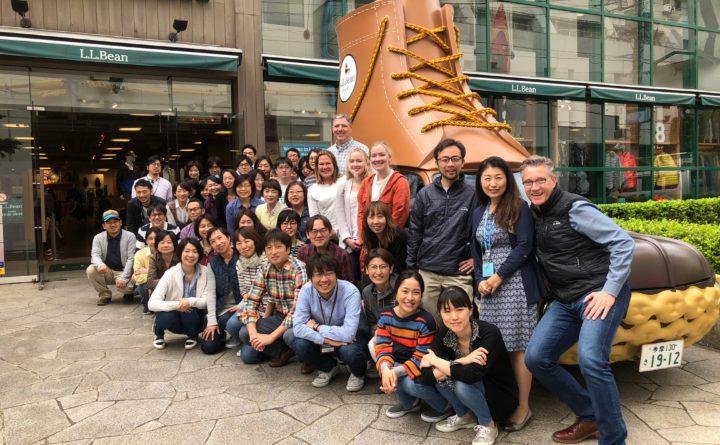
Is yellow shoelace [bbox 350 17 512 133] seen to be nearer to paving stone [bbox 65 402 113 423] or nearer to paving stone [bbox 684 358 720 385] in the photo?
paving stone [bbox 684 358 720 385]

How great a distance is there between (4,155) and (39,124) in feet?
3.74

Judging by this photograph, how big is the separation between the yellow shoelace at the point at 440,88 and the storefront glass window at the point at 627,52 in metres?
10.2

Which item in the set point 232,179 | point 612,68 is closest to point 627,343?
point 232,179

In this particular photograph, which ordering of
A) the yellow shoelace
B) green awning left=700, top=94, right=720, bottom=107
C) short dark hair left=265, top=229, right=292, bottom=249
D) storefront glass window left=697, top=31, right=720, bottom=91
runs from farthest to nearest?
storefront glass window left=697, top=31, right=720, bottom=91 → green awning left=700, top=94, right=720, bottom=107 → the yellow shoelace → short dark hair left=265, top=229, right=292, bottom=249

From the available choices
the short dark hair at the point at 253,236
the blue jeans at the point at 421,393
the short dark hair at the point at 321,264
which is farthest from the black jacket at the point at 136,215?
the blue jeans at the point at 421,393

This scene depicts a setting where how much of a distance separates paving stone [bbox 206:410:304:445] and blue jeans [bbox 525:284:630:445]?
1432mm

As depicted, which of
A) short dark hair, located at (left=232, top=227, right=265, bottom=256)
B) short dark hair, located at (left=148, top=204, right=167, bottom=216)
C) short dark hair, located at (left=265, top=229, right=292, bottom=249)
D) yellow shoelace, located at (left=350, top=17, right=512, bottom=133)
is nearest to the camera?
short dark hair, located at (left=265, top=229, right=292, bottom=249)

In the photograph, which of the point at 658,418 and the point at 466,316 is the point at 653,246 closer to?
the point at 658,418

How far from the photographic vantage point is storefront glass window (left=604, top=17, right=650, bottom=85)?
13234 millimetres

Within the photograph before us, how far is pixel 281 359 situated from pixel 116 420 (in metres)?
1.30

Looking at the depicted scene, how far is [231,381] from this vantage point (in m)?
3.87

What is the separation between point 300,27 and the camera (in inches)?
392

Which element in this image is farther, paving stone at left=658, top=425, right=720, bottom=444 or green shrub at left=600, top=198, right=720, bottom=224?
green shrub at left=600, top=198, right=720, bottom=224

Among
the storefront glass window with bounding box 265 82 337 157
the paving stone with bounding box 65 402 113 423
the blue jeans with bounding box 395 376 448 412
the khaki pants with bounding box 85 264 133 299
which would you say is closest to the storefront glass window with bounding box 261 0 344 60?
the storefront glass window with bounding box 265 82 337 157
